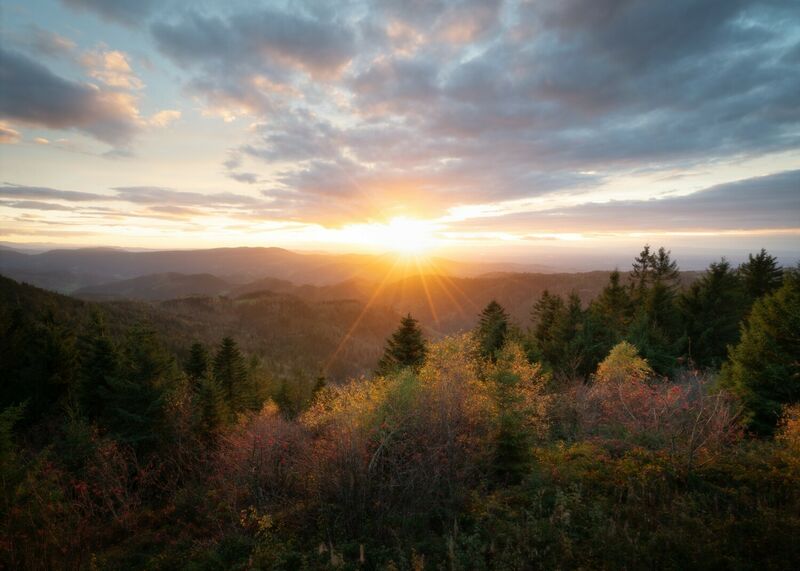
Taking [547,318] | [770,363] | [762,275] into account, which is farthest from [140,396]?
[762,275]

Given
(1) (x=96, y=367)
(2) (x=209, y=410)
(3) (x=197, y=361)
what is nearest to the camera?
(1) (x=96, y=367)

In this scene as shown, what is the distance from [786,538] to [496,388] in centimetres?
862

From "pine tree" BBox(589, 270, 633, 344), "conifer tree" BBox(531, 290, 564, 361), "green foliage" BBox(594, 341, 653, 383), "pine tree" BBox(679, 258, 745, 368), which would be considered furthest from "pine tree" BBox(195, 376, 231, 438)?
"pine tree" BBox(679, 258, 745, 368)

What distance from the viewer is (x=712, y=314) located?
37.1 meters

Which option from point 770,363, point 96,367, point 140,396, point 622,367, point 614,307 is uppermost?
point 770,363

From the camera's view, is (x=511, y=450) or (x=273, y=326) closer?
(x=511, y=450)

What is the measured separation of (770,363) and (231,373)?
42.7 m

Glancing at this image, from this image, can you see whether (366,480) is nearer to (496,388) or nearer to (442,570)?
(442,570)

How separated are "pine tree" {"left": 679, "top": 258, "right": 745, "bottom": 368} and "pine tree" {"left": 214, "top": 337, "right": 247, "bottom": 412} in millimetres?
47156

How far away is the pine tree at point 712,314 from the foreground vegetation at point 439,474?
750 inches

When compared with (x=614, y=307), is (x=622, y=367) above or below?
below

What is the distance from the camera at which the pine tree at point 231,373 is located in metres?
37.9

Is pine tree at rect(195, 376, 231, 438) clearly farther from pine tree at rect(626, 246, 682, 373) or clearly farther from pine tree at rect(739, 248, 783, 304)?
pine tree at rect(739, 248, 783, 304)

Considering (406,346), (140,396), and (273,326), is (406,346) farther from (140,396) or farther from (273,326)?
(273,326)
